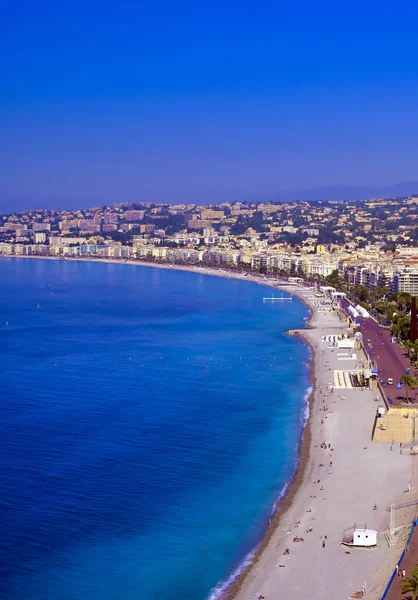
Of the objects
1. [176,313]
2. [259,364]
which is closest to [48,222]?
[176,313]

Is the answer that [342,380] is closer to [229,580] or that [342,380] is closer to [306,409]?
[306,409]

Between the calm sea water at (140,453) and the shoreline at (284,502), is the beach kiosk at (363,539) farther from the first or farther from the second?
the calm sea water at (140,453)

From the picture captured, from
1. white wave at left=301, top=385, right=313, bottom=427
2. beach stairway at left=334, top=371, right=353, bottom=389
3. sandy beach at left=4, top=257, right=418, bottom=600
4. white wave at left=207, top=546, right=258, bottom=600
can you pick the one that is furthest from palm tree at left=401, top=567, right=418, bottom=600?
beach stairway at left=334, top=371, right=353, bottom=389

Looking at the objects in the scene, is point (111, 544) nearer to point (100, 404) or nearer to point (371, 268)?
point (100, 404)

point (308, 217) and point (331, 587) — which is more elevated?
point (308, 217)

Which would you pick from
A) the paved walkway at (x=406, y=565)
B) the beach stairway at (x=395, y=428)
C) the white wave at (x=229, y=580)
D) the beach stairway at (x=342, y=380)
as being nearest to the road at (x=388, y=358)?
the beach stairway at (x=342, y=380)

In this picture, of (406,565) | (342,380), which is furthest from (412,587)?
(342,380)
